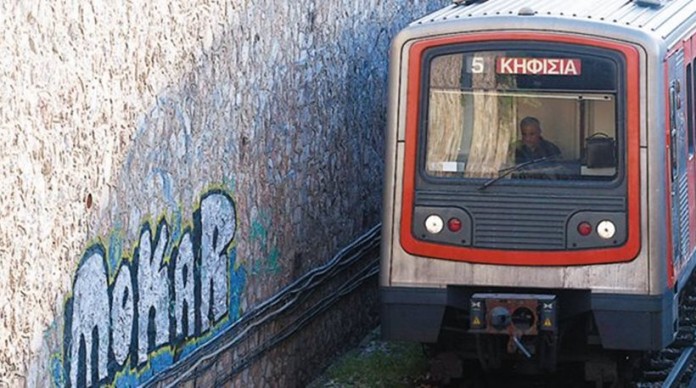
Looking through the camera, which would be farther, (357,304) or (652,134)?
(357,304)

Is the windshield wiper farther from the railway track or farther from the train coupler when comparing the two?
the railway track

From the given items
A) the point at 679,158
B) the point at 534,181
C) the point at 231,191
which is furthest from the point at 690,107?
the point at 231,191

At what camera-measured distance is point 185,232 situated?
877cm

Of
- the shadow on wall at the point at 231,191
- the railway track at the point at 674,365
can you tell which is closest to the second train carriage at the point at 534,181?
the shadow on wall at the point at 231,191

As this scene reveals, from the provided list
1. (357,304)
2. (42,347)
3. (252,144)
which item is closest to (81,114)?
(42,347)

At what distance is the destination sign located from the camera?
973 cm

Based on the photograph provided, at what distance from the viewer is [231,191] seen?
378 inches

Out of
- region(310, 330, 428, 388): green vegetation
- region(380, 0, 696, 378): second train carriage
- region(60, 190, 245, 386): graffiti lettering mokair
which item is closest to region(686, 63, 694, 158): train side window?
region(380, 0, 696, 378): second train carriage

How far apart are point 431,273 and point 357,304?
119 inches

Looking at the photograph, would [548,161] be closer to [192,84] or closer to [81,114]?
[192,84]

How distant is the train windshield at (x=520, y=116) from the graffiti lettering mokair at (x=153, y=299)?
1525 millimetres

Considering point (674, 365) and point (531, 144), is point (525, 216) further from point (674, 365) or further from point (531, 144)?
point (674, 365)

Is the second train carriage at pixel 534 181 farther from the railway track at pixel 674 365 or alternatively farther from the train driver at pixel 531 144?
the railway track at pixel 674 365

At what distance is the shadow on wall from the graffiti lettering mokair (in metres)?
0.01
